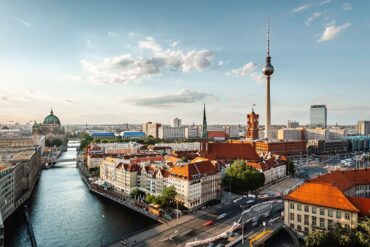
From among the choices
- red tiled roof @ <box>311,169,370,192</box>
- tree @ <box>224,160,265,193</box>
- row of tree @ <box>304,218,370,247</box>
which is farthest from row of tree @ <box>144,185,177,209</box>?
row of tree @ <box>304,218,370,247</box>

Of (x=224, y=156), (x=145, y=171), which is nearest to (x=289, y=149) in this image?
(x=224, y=156)

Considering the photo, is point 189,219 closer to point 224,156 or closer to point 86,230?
point 86,230

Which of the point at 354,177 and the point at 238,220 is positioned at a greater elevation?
the point at 354,177

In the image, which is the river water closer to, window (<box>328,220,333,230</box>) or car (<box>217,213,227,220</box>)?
car (<box>217,213,227,220</box>)

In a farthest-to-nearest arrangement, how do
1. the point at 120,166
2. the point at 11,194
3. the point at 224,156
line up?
the point at 224,156, the point at 120,166, the point at 11,194

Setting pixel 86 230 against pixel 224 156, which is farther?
pixel 224 156

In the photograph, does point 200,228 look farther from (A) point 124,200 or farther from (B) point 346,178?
(B) point 346,178
